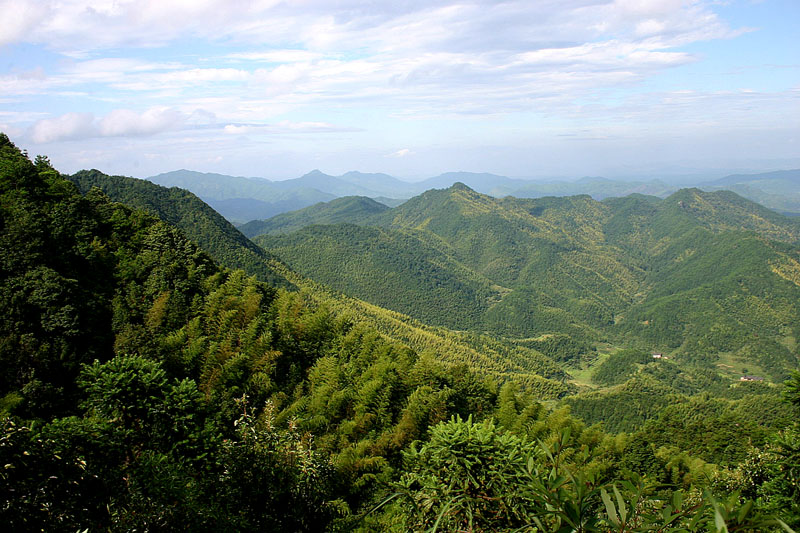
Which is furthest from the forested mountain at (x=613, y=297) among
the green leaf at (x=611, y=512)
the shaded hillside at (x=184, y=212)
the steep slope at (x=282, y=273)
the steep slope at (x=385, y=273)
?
the green leaf at (x=611, y=512)

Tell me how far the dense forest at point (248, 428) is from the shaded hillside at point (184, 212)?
42846 millimetres

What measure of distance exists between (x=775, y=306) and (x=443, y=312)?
345 feet

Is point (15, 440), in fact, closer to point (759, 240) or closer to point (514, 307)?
point (514, 307)

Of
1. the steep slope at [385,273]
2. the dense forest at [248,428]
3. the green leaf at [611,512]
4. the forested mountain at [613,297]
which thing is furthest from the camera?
the steep slope at [385,273]

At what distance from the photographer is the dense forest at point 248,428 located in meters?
4.12

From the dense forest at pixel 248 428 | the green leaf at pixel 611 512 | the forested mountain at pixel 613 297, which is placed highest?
the green leaf at pixel 611 512

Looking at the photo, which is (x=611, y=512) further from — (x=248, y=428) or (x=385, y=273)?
(x=385, y=273)

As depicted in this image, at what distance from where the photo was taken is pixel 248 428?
905 centimetres

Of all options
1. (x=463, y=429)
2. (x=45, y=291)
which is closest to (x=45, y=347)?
(x=45, y=291)

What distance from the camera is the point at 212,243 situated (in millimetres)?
76562

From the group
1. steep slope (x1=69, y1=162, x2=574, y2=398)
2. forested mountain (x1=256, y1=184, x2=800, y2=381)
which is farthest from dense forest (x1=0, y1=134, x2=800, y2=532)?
forested mountain (x1=256, y1=184, x2=800, y2=381)

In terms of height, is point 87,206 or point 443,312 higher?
point 87,206

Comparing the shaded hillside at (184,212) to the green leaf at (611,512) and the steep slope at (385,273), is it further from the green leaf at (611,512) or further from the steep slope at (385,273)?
the green leaf at (611,512)

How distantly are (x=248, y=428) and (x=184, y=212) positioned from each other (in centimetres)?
8740
